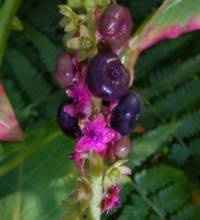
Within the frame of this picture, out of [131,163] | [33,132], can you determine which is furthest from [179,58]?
[33,132]

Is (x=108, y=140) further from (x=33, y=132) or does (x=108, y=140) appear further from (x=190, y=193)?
(x=190, y=193)

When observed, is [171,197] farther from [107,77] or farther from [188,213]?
[107,77]

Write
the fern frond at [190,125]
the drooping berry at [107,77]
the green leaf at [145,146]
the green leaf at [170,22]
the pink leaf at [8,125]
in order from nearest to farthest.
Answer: the drooping berry at [107,77] < the green leaf at [170,22] < the pink leaf at [8,125] < the green leaf at [145,146] < the fern frond at [190,125]

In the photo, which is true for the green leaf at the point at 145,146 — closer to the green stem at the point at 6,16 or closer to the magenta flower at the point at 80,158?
the green stem at the point at 6,16

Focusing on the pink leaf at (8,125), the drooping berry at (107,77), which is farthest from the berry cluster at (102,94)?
the pink leaf at (8,125)

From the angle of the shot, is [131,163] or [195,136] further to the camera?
[195,136]

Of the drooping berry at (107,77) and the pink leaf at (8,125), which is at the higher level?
the drooping berry at (107,77)
